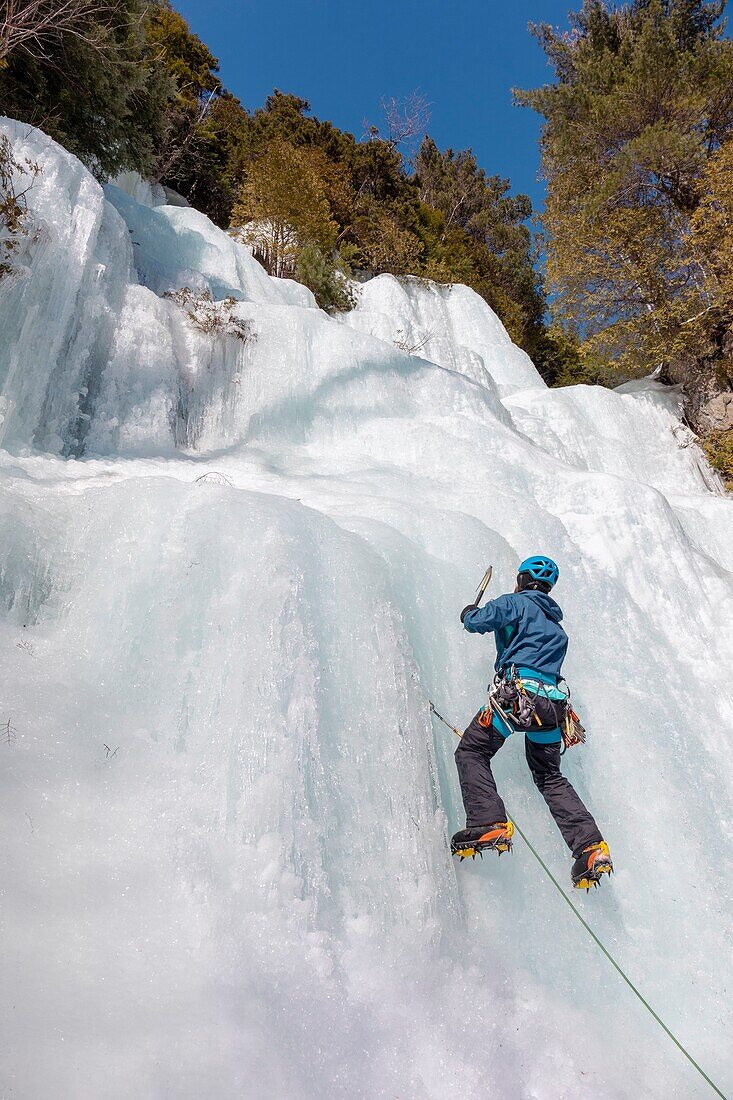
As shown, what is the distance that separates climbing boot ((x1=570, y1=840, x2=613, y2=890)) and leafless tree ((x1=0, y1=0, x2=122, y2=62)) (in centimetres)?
782

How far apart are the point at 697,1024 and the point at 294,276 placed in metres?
14.4

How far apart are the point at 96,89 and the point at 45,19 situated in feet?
7.00

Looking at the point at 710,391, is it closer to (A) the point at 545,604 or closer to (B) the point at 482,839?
(A) the point at 545,604

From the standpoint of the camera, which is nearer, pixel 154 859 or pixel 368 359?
pixel 154 859

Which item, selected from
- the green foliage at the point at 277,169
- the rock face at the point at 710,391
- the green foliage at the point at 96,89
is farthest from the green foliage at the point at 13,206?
the rock face at the point at 710,391

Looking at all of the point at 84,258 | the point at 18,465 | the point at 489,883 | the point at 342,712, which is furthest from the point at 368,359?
the point at 489,883

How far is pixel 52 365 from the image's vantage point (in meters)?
5.25

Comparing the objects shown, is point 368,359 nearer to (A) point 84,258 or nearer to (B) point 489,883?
(A) point 84,258

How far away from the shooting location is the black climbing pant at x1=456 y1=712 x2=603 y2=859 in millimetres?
2951

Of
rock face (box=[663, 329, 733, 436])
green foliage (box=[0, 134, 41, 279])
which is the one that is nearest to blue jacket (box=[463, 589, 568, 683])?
green foliage (box=[0, 134, 41, 279])

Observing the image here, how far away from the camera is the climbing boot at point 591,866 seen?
2.85m

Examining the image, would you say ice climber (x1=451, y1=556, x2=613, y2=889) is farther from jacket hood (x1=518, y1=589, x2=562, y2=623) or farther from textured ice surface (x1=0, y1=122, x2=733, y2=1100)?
textured ice surface (x1=0, y1=122, x2=733, y2=1100)

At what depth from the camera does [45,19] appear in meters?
5.62

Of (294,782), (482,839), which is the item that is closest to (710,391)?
(482,839)
